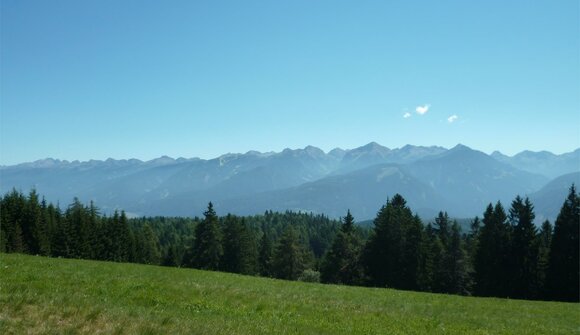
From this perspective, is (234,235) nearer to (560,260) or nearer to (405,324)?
(560,260)

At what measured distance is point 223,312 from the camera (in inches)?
604

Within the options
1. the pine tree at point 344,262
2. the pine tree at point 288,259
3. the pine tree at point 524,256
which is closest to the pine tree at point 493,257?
the pine tree at point 524,256

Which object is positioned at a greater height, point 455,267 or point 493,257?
point 493,257

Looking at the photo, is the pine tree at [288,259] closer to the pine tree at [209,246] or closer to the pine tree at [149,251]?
the pine tree at [209,246]

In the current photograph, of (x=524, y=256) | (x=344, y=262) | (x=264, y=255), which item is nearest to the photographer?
(x=524, y=256)

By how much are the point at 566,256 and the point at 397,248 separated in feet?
78.9

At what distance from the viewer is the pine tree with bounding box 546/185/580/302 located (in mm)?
51953

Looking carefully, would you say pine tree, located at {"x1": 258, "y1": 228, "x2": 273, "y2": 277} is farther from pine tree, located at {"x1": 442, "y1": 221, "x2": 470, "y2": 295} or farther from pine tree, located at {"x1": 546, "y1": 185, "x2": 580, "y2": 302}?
pine tree, located at {"x1": 546, "y1": 185, "x2": 580, "y2": 302}

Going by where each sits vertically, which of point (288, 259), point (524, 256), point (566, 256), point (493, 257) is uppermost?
point (566, 256)

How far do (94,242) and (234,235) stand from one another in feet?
97.5

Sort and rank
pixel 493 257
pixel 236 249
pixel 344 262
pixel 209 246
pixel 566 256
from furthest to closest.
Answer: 1. pixel 236 249
2. pixel 209 246
3. pixel 344 262
4. pixel 493 257
5. pixel 566 256

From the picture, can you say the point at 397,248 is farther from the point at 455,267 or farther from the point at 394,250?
the point at 455,267

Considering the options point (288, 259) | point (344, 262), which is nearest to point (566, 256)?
point (344, 262)

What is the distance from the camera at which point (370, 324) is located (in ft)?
52.5
